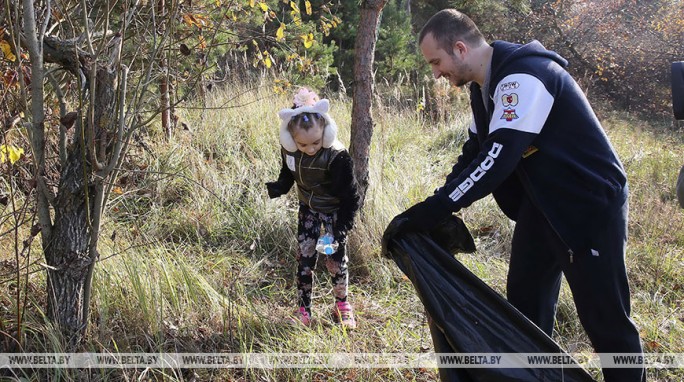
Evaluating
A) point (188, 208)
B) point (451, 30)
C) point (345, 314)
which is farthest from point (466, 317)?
point (188, 208)

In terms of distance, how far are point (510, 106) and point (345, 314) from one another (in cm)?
187

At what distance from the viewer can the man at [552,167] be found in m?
2.29

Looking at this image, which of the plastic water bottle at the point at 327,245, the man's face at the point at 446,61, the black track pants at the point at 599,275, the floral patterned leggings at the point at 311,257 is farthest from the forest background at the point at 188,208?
the man's face at the point at 446,61

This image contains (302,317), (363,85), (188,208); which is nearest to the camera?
(302,317)

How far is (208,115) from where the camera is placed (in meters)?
6.53

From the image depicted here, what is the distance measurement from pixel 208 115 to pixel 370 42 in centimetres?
287

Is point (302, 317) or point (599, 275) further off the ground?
point (599, 275)

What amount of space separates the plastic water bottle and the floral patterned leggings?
0.46ft

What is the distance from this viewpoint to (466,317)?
2459 millimetres

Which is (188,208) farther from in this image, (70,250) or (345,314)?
(70,250)

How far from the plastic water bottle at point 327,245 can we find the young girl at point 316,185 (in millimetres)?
48

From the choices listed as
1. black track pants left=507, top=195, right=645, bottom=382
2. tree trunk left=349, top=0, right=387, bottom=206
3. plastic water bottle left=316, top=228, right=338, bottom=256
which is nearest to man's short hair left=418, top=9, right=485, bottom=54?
black track pants left=507, top=195, right=645, bottom=382

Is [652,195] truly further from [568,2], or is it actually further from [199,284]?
[568,2]

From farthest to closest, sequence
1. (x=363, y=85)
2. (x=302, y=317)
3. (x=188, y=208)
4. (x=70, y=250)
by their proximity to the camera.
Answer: (x=188, y=208)
(x=363, y=85)
(x=302, y=317)
(x=70, y=250)
